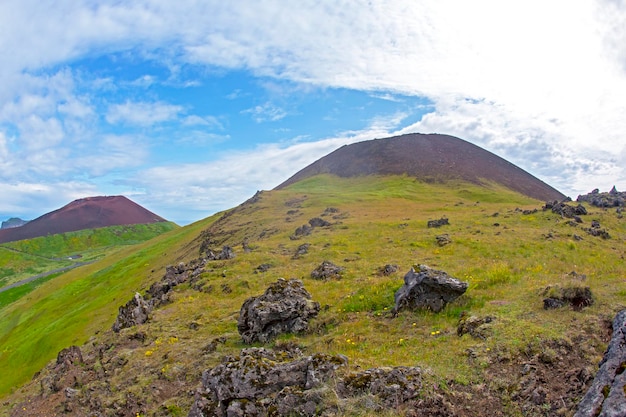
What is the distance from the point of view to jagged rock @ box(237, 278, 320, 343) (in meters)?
19.3

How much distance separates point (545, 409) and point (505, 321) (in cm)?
546

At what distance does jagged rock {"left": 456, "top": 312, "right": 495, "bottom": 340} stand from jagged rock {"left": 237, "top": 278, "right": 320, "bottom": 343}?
24.7ft

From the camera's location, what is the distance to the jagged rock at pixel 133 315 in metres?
27.0

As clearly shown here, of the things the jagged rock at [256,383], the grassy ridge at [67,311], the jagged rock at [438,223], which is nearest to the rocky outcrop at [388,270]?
the jagged rock at [256,383]

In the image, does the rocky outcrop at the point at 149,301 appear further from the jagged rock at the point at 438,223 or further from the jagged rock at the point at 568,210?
the jagged rock at the point at 568,210

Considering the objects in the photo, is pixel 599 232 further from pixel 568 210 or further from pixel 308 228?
pixel 308 228

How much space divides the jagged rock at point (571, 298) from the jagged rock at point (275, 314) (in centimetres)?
1075

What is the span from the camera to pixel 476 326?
15031 millimetres

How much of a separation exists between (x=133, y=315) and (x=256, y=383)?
18.7m

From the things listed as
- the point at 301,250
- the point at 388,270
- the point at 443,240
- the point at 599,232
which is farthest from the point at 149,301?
the point at 599,232

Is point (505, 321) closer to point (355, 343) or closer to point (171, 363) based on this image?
point (355, 343)

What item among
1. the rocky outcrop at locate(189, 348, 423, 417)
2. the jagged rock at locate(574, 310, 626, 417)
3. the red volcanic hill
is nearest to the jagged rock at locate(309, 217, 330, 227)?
the rocky outcrop at locate(189, 348, 423, 417)

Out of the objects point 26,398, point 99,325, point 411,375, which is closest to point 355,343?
point 411,375

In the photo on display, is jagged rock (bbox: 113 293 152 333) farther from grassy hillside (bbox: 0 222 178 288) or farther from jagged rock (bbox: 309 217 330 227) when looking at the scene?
grassy hillside (bbox: 0 222 178 288)
